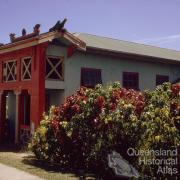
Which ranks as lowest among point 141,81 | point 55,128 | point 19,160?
point 19,160

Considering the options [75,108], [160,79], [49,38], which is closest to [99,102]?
[75,108]

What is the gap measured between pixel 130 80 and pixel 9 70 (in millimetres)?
6961

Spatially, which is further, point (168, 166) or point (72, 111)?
point (72, 111)

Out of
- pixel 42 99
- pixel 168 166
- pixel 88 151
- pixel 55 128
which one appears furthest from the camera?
pixel 42 99

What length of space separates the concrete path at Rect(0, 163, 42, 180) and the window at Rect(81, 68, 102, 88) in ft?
25.8

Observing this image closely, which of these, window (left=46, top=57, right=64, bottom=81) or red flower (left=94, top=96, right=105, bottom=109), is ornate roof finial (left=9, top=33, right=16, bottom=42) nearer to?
window (left=46, top=57, right=64, bottom=81)

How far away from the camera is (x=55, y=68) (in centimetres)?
1794

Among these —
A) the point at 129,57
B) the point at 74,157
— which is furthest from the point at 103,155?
the point at 129,57

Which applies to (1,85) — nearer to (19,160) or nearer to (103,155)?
(19,160)

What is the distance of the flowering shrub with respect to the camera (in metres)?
9.47

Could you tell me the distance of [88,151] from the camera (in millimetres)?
12109

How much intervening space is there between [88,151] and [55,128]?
157 centimetres

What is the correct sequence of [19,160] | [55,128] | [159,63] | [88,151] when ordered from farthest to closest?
[159,63] → [19,160] → [55,128] → [88,151]

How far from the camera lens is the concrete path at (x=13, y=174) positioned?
35.0 ft
